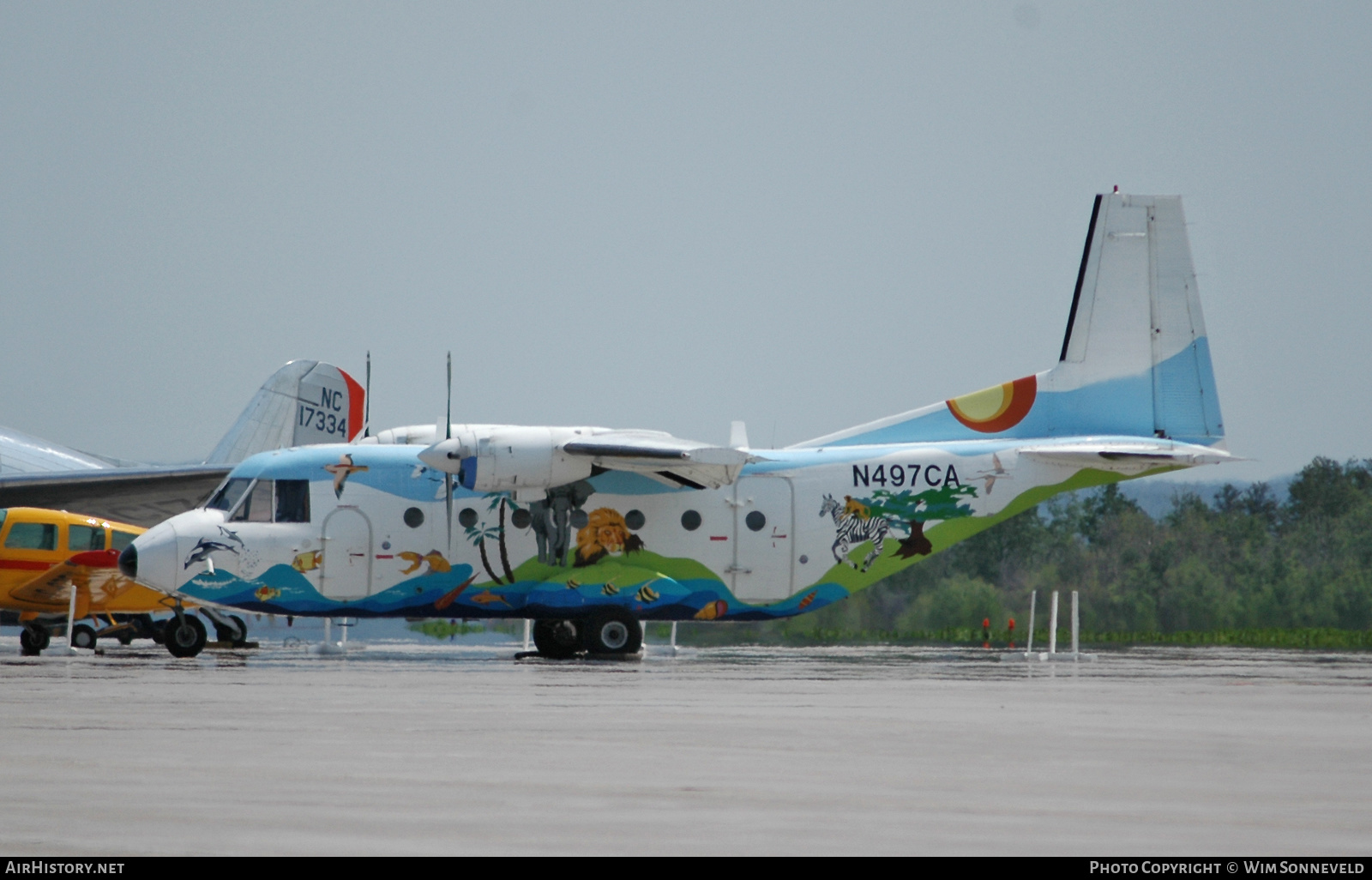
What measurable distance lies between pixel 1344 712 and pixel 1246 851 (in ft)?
23.3

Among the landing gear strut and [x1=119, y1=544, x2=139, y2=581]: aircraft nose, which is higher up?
[x1=119, y1=544, x2=139, y2=581]: aircraft nose

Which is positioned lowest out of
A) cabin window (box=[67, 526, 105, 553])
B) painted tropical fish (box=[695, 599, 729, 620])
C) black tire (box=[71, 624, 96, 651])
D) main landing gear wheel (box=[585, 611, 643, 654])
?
black tire (box=[71, 624, 96, 651])

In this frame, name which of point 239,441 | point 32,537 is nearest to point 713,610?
point 32,537

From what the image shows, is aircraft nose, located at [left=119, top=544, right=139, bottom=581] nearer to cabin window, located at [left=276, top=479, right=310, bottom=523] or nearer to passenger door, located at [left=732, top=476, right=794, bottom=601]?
cabin window, located at [left=276, top=479, right=310, bottom=523]

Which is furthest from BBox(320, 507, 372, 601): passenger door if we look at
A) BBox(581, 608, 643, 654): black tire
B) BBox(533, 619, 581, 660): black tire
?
BBox(581, 608, 643, 654): black tire

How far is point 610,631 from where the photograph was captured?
2123 cm

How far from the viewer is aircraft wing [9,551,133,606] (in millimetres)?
22359

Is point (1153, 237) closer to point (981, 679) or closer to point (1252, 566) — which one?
point (981, 679)

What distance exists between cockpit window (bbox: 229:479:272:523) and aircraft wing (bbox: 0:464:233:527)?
20.1ft

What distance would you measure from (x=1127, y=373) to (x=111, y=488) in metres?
17.7

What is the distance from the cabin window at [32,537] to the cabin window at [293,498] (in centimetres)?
510

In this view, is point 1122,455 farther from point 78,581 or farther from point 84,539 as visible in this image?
point 84,539

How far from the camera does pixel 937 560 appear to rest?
37125 millimetres

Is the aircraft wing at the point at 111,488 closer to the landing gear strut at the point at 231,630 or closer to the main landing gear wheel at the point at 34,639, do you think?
the landing gear strut at the point at 231,630
